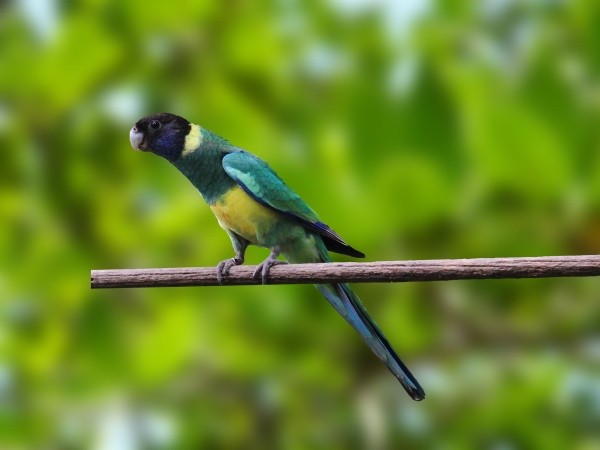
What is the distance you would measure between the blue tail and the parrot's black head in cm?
12

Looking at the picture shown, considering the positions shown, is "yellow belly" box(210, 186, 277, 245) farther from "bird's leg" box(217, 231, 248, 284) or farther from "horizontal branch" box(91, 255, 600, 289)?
"horizontal branch" box(91, 255, 600, 289)

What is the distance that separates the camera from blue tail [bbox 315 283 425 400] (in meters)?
0.40

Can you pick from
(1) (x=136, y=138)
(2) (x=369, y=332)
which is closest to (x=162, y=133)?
(1) (x=136, y=138)

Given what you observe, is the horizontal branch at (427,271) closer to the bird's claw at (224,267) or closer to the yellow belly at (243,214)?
the bird's claw at (224,267)

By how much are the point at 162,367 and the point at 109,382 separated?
0.06 metres

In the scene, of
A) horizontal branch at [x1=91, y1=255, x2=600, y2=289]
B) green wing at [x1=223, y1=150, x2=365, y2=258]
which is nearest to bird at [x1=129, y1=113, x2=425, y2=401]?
green wing at [x1=223, y1=150, x2=365, y2=258]

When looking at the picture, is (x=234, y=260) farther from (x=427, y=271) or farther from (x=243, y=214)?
(x=427, y=271)

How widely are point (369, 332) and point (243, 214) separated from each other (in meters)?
0.11

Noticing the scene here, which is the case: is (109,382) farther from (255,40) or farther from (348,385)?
(255,40)

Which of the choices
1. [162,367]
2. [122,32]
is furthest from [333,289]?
[122,32]

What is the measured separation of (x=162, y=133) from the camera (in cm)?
46

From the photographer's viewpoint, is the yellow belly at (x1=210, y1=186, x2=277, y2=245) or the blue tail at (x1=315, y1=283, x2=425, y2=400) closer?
the blue tail at (x1=315, y1=283, x2=425, y2=400)

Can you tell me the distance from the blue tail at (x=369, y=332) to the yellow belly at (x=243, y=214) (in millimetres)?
52

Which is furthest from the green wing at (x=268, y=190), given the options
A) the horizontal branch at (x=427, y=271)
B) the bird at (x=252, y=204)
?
the horizontal branch at (x=427, y=271)
